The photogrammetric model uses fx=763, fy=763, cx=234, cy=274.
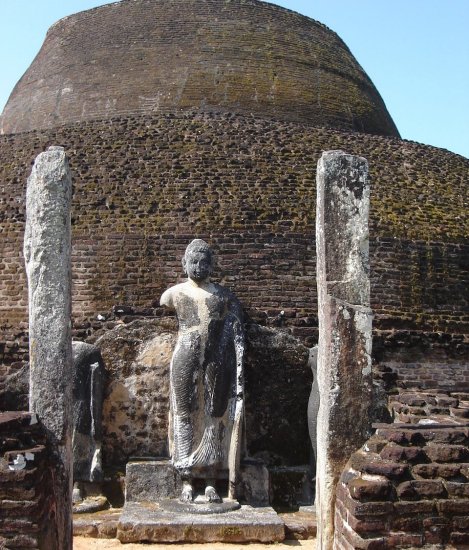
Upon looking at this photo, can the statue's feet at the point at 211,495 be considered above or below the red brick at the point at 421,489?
below

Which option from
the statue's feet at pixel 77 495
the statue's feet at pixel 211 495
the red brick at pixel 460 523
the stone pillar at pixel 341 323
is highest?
the stone pillar at pixel 341 323

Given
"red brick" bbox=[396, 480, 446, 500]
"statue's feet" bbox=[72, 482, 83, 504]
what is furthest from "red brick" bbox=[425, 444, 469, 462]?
"statue's feet" bbox=[72, 482, 83, 504]

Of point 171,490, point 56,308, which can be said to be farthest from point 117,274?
point 56,308

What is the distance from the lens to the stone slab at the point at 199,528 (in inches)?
223

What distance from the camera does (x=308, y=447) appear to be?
26.6 feet

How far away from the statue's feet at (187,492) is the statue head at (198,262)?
168 centimetres

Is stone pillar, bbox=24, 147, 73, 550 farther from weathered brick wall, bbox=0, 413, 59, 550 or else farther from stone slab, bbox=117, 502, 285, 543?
stone slab, bbox=117, 502, 285, 543

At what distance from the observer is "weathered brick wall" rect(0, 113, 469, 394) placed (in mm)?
12625

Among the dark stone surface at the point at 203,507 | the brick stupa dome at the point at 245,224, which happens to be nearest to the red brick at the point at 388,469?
the dark stone surface at the point at 203,507

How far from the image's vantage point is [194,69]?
20.8 meters

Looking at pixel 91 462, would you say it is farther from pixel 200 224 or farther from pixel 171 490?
pixel 200 224

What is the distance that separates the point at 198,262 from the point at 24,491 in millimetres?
2667

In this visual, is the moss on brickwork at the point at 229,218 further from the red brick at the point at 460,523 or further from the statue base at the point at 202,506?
the red brick at the point at 460,523

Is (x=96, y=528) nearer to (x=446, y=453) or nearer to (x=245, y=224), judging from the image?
(x=446, y=453)
